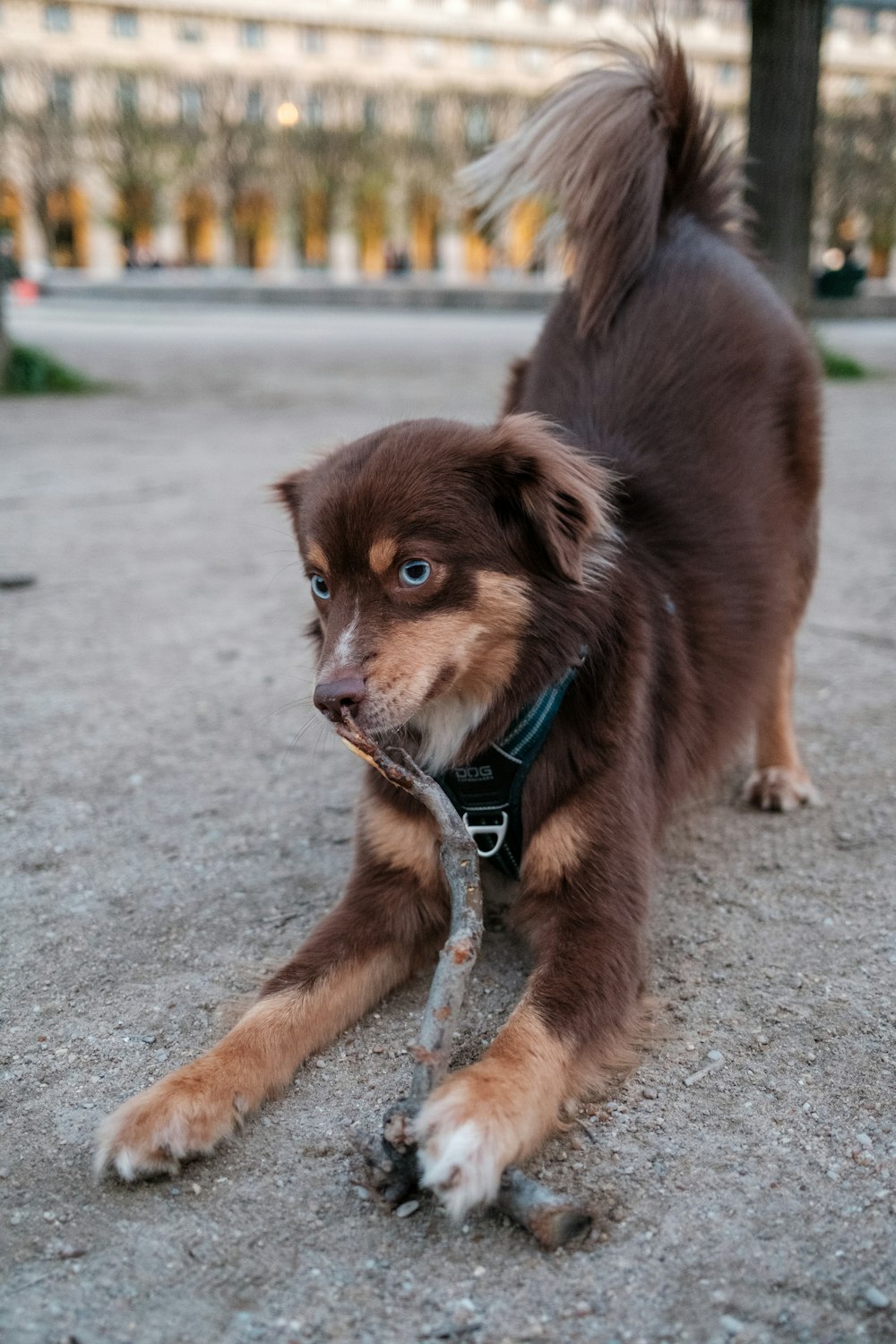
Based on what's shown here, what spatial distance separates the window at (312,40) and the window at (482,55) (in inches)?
336

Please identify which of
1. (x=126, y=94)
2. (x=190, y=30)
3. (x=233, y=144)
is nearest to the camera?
(x=233, y=144)

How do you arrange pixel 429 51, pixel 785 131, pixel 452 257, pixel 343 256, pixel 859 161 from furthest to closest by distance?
pixel 429 51 < pixel 452 257 < pixel 343 256 < pixel 859 161 < pixel 785 131

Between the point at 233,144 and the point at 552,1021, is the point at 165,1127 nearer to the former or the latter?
the point at 552,1021

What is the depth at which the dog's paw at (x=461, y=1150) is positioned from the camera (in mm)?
2023

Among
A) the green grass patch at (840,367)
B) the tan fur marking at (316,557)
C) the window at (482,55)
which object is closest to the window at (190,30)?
the window at (482,55)

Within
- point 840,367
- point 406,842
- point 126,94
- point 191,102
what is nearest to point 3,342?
point 840,367

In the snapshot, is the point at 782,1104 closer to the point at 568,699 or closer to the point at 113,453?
the point at 568,699

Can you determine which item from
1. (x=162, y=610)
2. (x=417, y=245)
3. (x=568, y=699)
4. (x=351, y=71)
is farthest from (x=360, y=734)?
(x=351, y=71)

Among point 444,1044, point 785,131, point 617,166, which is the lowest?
point 444,1044

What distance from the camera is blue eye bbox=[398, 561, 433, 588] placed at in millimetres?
2598

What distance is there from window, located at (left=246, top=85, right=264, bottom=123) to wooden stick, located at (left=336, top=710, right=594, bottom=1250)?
51262 millimetres

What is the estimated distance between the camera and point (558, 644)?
269 cm

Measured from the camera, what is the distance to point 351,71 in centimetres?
6388

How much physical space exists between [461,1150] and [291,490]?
1.82 m
